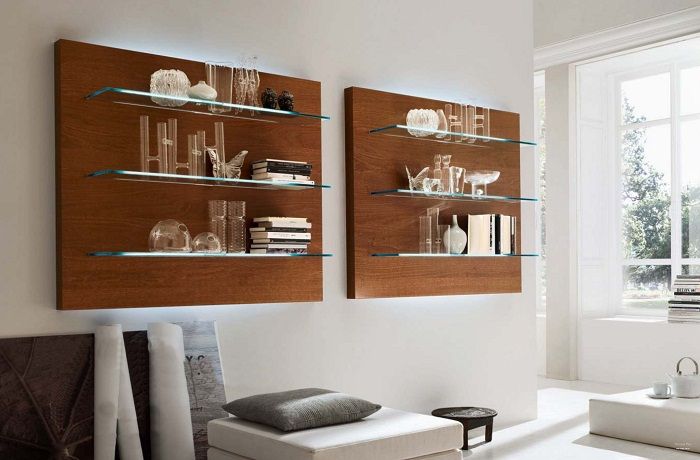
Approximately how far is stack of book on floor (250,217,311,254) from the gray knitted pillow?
763 millimetres

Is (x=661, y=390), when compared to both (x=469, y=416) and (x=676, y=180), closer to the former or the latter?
(x=469, y=416)

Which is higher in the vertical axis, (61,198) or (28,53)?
(28,53)

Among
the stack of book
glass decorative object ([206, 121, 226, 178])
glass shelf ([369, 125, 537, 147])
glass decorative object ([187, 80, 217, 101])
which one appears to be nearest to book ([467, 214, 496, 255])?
glass shelf ([369, 125, 537, 147])

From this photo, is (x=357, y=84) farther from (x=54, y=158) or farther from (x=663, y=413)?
(x=663, y=413)

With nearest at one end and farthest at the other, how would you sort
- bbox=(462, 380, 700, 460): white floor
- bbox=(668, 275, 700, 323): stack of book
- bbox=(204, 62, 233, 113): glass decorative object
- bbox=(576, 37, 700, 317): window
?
bbox=(204, 62, 233, 113): glass decorative object
bbox=(462, 380, 700, 460): white floor
bbox=(668, 275, 700, 323): stack of book
bbox=(576, 37, 700, 317): window

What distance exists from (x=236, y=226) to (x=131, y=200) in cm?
53

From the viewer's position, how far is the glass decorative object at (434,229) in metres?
4.88

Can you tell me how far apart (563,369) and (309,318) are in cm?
392

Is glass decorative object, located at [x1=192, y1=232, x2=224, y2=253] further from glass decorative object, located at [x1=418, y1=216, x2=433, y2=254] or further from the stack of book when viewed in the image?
the stack of book

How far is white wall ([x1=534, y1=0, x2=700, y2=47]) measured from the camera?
22.0 feet

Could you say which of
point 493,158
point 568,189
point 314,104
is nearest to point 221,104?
point 314,104

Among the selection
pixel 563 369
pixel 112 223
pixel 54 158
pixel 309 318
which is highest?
pixel 54 158

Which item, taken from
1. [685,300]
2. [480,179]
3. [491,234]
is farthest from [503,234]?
[685,300]

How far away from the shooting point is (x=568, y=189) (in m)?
7.54
